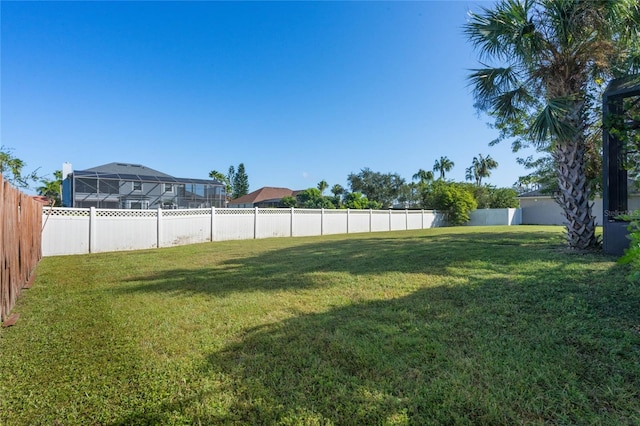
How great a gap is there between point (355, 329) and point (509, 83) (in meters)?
7.78

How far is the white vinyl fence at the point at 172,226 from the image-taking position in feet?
28.5

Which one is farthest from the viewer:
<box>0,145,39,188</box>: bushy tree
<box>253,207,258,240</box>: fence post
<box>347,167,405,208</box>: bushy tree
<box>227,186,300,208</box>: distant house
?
<box>227,186,300,208</box>: distant house

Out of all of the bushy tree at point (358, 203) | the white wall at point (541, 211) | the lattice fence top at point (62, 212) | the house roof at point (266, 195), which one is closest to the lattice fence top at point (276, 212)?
the lattice fence top at point (62, 212)

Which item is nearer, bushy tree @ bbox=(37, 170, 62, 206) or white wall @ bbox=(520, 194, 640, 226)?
white wall @ bbox=(520, 194, 640, 226)

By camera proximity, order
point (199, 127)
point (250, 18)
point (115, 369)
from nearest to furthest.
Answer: point (115, 369) < point (250, 18) < point (199, 127)

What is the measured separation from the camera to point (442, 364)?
7.43ft

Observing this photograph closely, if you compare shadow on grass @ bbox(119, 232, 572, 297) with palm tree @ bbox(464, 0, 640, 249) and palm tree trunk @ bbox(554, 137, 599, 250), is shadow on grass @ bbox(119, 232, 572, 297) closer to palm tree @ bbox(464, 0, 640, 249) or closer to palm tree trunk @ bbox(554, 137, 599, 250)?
palm tree trunk @ bbox(554, 137, 599, 250)

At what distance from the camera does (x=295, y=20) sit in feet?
35.9

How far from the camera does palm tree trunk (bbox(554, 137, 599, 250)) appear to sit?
691cm

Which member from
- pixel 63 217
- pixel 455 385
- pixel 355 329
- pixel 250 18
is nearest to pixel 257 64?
pixel 250 18

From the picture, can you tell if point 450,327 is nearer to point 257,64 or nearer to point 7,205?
point 7,205

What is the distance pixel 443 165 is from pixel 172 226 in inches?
1865

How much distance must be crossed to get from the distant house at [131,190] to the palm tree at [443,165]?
37.8 metres

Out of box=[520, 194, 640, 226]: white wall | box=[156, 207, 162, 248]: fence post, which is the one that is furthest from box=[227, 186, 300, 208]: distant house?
A: box=[156, 207, 162, 248]: fence post
